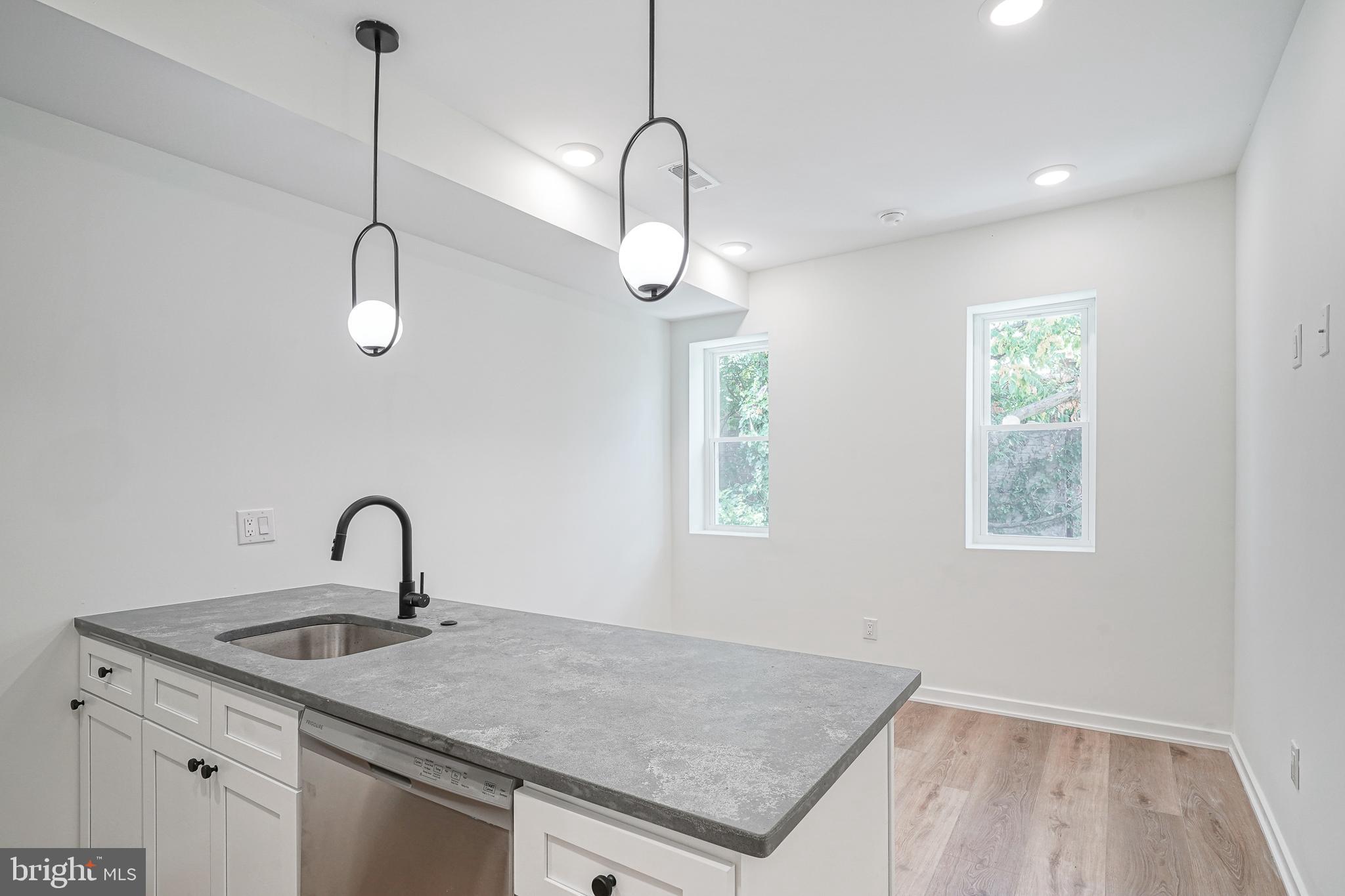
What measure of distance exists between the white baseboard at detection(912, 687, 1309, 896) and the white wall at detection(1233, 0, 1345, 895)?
75 millimetres

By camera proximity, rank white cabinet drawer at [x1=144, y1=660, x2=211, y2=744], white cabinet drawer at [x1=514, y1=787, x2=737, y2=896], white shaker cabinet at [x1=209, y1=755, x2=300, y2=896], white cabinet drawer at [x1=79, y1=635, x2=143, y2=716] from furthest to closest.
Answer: white cabinet drawer at [x1=79, y1=635, x2=143, y2=716] → white cabinet drawer at [x1=144, y1=660, x2=211, y2=744] → white shaker cabinet at [x1=209, y1=755, x2=300, y2=896] → white cabinet drawer at [x1=514, y1=787, x2=737, y2=896]

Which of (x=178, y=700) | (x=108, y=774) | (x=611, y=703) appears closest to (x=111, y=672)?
(x=108, y=774)

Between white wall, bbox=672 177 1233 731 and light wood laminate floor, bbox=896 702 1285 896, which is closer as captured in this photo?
light wood laminate floor, bbox=896 702 1285 896

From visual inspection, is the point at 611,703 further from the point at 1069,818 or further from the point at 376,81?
the point at 1069,818

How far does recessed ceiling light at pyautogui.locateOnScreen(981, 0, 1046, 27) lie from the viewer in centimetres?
196

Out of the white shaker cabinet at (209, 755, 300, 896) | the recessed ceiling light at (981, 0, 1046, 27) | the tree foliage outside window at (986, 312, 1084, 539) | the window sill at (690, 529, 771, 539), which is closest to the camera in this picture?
the white shaker cabinet at (209, 755, 300, 896)

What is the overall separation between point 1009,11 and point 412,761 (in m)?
2.40

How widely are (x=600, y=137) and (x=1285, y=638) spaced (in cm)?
286

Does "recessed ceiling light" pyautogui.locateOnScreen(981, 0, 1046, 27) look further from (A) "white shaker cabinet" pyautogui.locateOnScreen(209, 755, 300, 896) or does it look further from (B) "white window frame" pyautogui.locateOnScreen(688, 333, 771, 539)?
(B) "white window frame" pyautogui.locateOnScreen(688, 333, 771, 539)

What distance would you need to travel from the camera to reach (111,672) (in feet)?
6.37

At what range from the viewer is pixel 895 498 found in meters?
3.97

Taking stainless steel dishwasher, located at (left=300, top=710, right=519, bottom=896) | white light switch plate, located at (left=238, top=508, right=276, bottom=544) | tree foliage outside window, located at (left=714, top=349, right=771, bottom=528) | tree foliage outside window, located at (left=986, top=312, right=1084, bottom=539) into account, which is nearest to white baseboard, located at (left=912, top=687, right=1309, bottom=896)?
tree foliage outside window, located at (left=986, top=312, right=1084, bottom=539)

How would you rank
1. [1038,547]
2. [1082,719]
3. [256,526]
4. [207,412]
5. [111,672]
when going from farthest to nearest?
[1038,547] < [1082,719] < [256,526] < [207,412] < [111,672]

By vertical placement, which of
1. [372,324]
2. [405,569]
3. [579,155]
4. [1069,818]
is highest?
[579,155]
